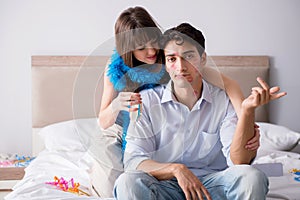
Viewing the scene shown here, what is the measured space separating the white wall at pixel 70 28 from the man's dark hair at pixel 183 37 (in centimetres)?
166

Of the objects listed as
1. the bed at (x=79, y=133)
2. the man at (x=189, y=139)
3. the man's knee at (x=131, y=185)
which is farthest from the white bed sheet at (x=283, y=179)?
the man's knee at (x=131, y=185)

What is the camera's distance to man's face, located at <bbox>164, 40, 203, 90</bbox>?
1.80 metres

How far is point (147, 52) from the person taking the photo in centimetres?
177

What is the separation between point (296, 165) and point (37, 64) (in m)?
1.81

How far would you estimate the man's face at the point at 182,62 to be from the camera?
5.90 feet

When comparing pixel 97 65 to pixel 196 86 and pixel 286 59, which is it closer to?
pixel 196 86

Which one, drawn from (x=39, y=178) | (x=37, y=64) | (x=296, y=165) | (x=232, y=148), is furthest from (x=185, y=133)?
(x=37, y=64)

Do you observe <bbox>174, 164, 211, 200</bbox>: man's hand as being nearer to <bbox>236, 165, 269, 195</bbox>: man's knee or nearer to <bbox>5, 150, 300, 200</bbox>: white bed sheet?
<bbox>236, 165, 269, 195</bbox>: man's knee

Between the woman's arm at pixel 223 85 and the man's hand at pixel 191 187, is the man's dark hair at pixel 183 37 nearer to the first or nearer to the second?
the woman's arm at pixel 223 85

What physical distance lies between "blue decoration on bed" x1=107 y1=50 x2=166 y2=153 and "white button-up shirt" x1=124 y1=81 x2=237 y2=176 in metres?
0.05

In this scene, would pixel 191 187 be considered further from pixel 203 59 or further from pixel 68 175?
pixel 68 175

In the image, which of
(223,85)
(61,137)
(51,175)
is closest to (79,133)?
(223,85)

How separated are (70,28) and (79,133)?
1883 mm

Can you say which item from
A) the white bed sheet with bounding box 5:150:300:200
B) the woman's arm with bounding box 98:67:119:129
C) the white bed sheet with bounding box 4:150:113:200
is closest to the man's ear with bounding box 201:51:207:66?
the woman's arm with bounding box 98:67:119:129
